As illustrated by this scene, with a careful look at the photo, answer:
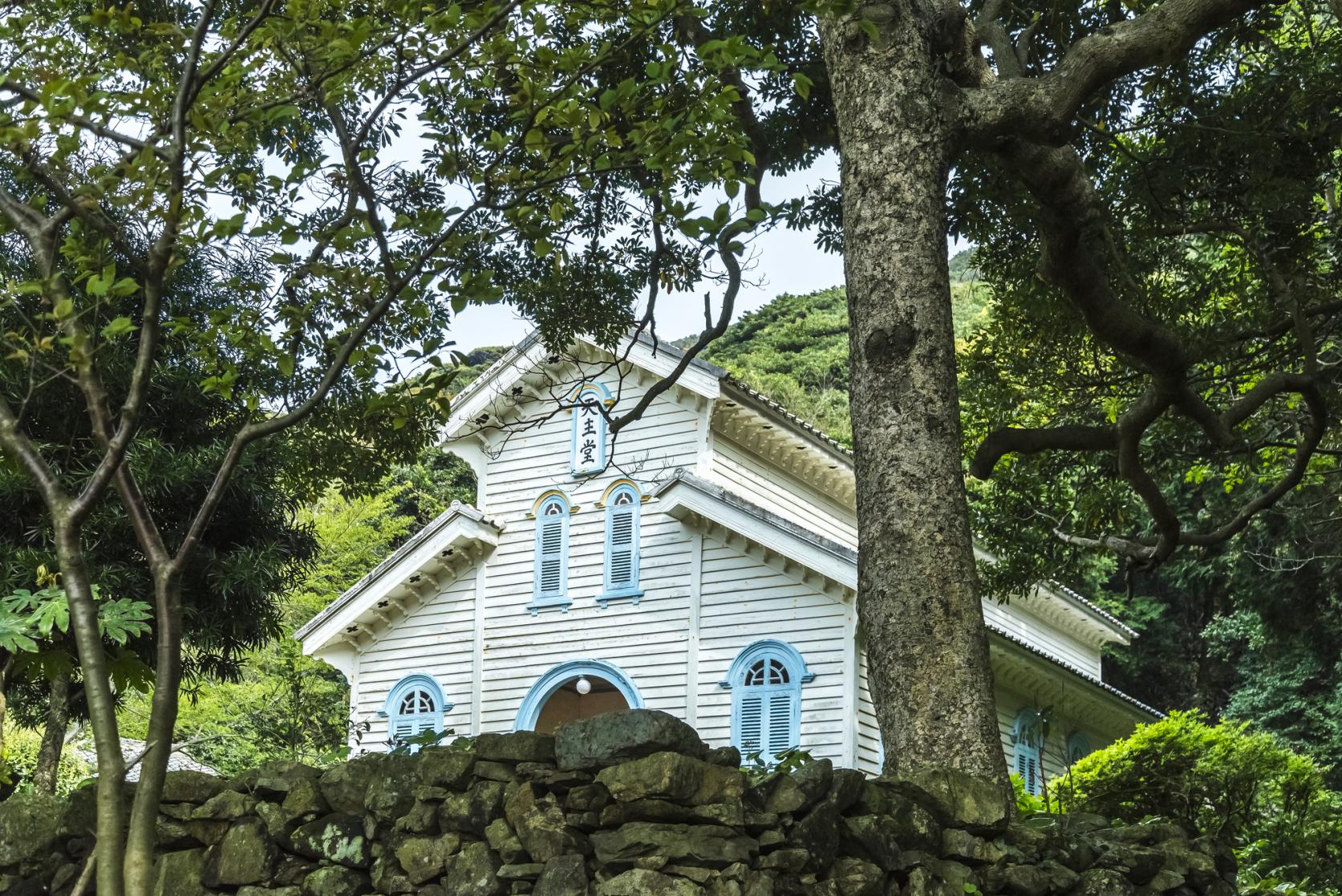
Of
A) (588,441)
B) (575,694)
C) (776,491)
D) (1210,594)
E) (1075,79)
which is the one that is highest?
(1210,594)

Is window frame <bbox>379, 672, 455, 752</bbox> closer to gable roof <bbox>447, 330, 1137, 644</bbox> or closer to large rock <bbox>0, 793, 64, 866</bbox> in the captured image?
gable roof <bbox>447, 330, 1137, 644</bbox>

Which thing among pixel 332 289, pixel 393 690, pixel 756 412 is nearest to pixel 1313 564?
pixel 756 412

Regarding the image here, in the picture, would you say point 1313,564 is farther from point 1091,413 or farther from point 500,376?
point 500,376

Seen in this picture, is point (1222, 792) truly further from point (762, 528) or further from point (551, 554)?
point (551, 554)

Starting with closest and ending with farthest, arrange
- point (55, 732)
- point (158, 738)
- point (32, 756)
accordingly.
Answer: point (158, 738)
point (55, 732)
point (32, 756)

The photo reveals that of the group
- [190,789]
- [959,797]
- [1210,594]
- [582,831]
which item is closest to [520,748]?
[582,831]

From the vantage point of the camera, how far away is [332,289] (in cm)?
608

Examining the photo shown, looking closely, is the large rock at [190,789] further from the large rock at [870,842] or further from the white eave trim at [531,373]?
the white eave trim at [531,373]

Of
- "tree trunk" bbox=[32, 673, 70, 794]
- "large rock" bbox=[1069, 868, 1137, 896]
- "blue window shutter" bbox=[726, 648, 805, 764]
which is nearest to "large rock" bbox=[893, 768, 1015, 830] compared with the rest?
"large rock" bbox=[1069, 868, 1137, 896]

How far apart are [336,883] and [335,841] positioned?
0.19 meters

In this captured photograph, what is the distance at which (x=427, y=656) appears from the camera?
20312 millimetres

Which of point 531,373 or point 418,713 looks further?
point 531,373

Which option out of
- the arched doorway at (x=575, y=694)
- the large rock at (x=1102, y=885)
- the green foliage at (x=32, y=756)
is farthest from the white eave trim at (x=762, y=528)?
the large rock at (x=1102, y=885)

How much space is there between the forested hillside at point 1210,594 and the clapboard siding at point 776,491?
249 cm
